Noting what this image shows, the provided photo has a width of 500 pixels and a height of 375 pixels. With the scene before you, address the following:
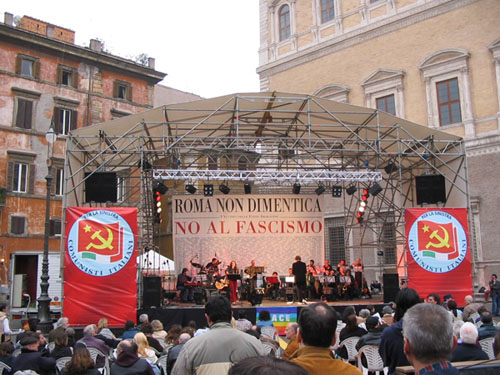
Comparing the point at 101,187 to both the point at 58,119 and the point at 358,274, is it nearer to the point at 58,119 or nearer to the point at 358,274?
the point at 358,274

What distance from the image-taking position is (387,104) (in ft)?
83.8

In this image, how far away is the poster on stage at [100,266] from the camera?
13.1 m

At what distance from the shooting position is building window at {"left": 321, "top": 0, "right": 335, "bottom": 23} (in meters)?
27.6

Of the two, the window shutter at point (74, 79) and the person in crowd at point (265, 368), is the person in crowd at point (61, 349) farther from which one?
the window shutter at point (74, 79)

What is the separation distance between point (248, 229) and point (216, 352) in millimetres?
16255

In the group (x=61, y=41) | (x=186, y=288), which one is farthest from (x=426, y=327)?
(x=61, y=41)

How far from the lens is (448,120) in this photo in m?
23.2

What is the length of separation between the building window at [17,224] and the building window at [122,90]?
401 inches

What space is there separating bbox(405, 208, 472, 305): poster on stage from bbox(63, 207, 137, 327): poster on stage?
304 inches

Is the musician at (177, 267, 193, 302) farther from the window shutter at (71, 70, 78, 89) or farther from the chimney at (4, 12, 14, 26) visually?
the chimney at (4, 12, 14, 26)

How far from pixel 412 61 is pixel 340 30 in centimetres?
444

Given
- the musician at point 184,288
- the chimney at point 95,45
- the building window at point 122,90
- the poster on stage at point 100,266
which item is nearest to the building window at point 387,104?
the musician at point 184,288

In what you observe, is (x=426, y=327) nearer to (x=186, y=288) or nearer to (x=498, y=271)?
(x=186, y=288)

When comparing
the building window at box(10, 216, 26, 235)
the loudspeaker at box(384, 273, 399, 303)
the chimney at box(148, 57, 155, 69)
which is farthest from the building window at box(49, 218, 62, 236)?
the loudspeaker at box(384, 273, 399, 303)
